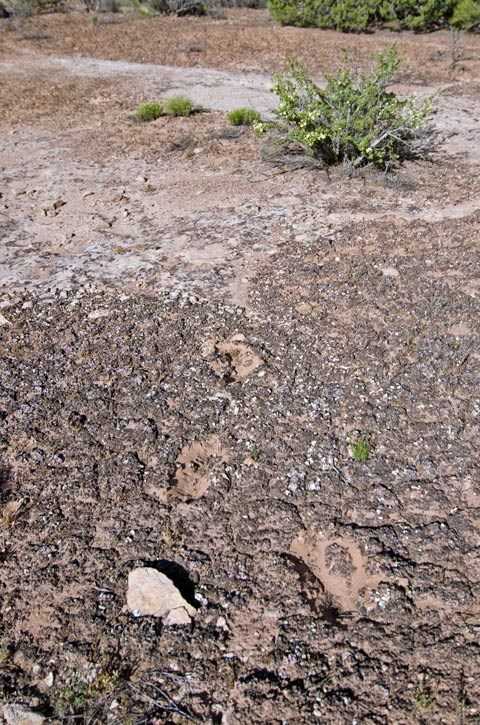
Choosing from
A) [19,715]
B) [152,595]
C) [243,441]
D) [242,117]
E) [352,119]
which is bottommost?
[19,715]

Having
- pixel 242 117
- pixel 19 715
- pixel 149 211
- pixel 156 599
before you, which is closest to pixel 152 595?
pixel 156 599

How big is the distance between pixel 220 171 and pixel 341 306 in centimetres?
336

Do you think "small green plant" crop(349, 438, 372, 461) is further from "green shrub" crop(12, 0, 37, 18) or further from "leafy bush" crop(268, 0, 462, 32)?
"green shrub" crop(12, 0, 37, 18)

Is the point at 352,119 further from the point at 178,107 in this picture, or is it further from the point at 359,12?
A: the point at 359,12

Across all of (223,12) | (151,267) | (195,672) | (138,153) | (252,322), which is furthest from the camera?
(223,12)

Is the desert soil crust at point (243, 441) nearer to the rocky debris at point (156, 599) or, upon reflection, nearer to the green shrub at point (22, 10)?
the rocky debris at point (156, 599)

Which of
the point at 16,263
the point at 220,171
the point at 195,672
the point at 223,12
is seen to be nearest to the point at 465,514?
the point at 195,672

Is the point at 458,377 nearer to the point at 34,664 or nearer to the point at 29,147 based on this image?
the point at 34,664

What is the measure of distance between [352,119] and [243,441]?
15.1ft

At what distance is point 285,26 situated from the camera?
15891 millimetres

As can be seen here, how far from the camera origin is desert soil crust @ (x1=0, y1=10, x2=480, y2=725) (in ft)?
8.32

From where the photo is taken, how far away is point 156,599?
2.77m

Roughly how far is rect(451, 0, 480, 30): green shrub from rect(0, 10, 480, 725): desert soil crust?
9118 mm

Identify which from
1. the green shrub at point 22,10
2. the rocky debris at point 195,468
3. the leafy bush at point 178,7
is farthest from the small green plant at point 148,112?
the green shrub at point 22,10
